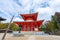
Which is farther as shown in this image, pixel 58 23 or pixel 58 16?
pixel 58 16

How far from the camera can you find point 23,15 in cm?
3728

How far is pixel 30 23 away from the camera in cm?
3453

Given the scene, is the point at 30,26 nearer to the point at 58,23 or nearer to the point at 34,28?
the point at 34,28

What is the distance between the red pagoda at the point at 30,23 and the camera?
114 feet

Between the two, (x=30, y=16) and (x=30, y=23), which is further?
(x=30, y=16)

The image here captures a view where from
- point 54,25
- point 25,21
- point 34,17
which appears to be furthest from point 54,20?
point 25,21

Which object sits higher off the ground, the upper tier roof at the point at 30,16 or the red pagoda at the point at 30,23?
the upper tier roof at the point at 30,16

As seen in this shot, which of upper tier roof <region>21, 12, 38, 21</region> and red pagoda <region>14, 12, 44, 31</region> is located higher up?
upper tier roof <region>21, 12, 38, 21</region>

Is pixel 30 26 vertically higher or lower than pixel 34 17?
lower

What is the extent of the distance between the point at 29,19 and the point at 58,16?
24.9 feet

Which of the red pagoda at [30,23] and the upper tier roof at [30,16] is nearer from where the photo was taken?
the red pagoda at [30,23]

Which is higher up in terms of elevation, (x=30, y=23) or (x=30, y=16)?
(x=30, y=16)

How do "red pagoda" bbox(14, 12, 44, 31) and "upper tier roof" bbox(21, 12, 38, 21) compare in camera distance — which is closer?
"red pagoda" bbox(14, 12, 44, 31)

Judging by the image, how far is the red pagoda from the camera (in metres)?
34.6
